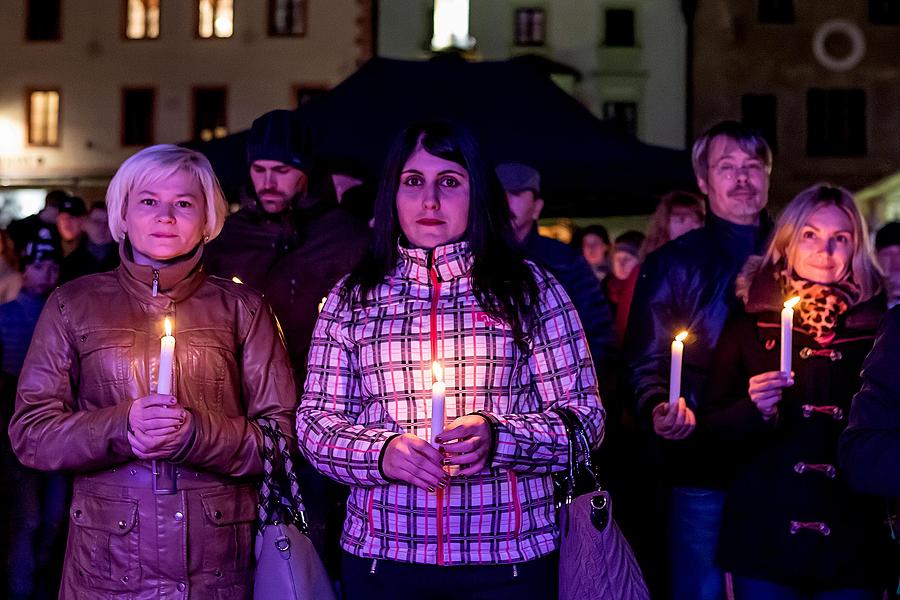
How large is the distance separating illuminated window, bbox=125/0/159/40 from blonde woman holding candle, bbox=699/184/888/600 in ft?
111

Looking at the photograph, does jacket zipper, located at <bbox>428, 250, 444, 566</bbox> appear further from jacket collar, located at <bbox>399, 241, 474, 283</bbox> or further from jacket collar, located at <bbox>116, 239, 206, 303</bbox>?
jacket collar, located at <bbox>116, 239, 206, 303</bbox>

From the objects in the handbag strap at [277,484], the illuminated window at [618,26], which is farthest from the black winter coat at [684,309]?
the illuminated window at [618,26]

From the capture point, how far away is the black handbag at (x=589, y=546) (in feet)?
10.6

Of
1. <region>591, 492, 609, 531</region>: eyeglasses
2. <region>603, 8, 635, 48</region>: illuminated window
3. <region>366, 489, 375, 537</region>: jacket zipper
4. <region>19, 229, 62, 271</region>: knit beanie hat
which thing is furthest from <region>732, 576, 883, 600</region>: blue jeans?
<region>603, 8, 635, 48</region>: illuminated window

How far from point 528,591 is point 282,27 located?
3381cm

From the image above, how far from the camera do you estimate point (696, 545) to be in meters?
4.75

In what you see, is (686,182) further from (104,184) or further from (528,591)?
(104,184)

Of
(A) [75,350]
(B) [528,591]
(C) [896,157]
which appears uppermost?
(C) [896,157]

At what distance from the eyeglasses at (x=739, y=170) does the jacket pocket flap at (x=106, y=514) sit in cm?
289

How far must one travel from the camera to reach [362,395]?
3.54 meters

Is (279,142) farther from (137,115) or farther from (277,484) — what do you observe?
(137,115)

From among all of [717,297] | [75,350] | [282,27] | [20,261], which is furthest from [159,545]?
[282,27]

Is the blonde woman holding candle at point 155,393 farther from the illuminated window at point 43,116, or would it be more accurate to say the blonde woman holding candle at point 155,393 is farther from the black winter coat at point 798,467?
the illuminated window at point 43,116

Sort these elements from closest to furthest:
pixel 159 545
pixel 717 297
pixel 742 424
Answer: pixel 159 545
pixel 742 424
pixel 717 297
